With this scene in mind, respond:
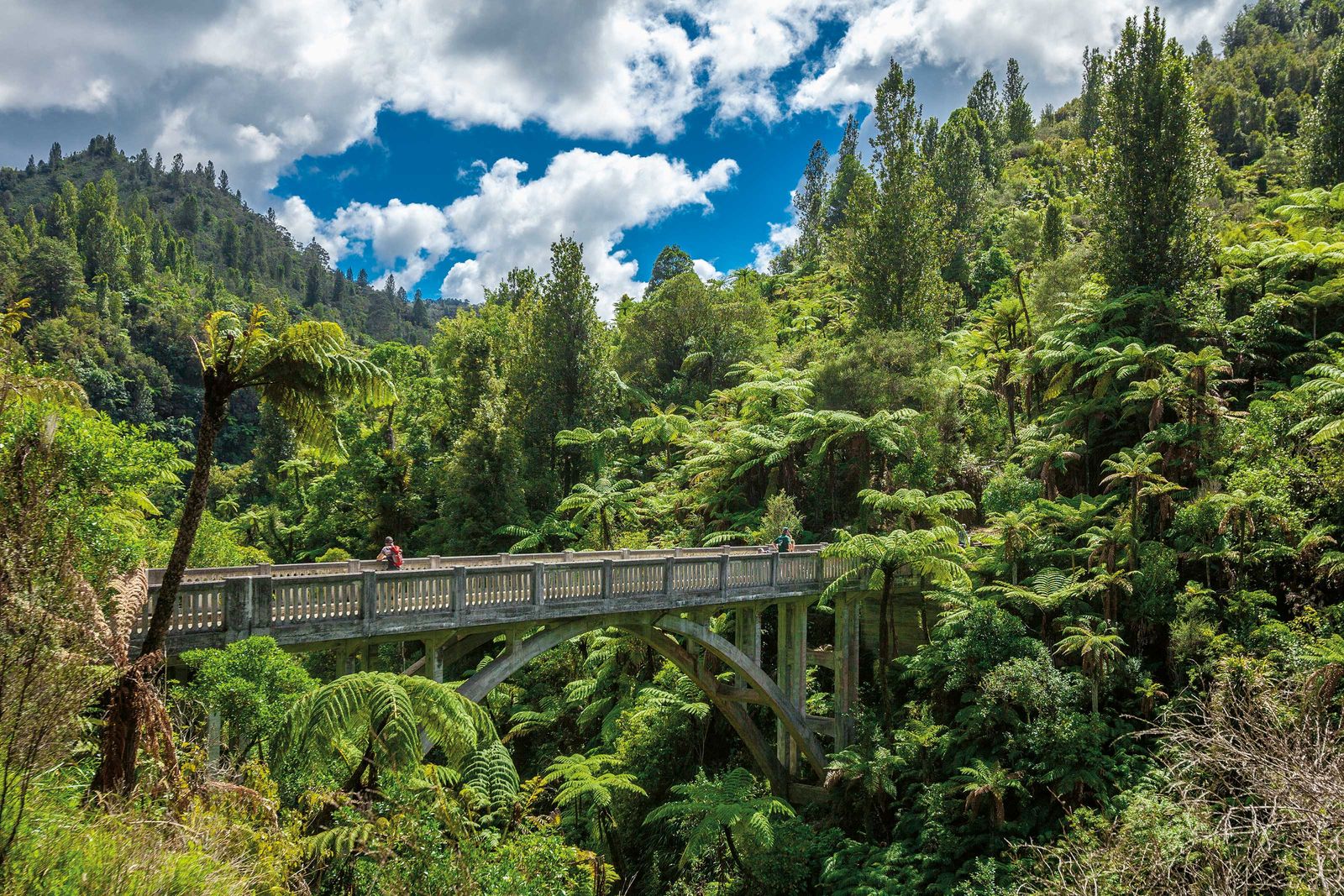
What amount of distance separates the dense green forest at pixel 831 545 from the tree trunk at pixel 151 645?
34mm

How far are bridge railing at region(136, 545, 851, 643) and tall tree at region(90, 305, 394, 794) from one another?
4.65 ft

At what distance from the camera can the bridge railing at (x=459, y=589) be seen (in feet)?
29.1

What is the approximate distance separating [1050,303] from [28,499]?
89.6 ft

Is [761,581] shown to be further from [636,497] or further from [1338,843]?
[636,497]

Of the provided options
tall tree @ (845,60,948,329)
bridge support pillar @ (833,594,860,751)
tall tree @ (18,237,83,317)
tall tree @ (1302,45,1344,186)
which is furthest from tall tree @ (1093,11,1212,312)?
tall tree @ (18,237,83,317)

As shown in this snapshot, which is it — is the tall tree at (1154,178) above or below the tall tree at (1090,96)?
below

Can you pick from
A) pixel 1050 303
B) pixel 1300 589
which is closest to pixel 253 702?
pixel 1300 589

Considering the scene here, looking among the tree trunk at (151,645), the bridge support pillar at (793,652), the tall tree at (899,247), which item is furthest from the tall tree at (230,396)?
the tall tree at (899,247)

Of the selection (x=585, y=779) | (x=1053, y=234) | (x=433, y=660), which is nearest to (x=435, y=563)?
(x=433, y=660)

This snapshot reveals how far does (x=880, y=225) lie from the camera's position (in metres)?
29.6

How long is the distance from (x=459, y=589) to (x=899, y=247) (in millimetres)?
22837

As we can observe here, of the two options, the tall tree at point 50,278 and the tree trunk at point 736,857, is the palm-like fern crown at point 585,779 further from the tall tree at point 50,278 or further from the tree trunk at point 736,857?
the tall tree at point 50,278

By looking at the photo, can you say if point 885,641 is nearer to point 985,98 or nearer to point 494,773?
point 494,773

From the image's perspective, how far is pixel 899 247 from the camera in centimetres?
2920
